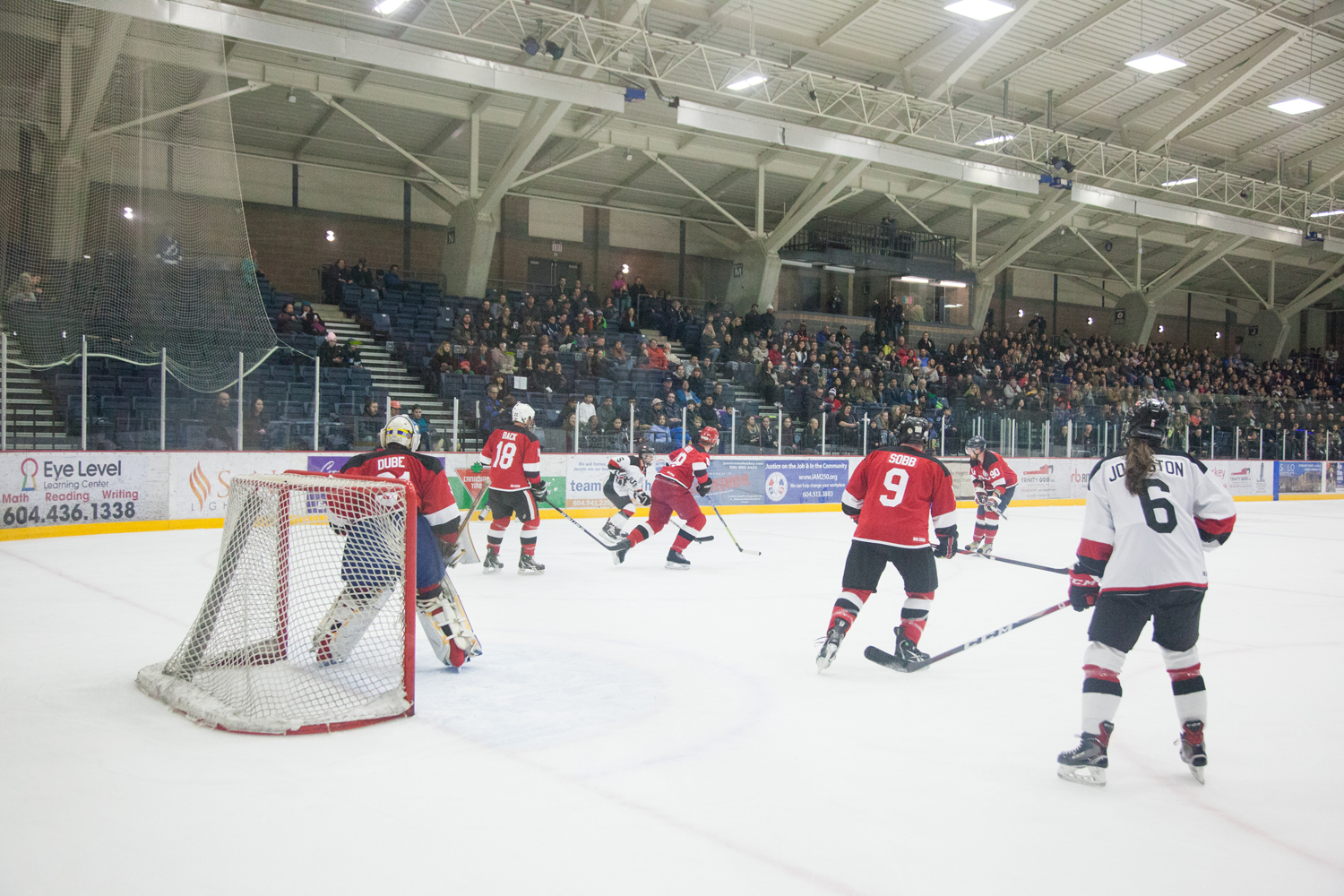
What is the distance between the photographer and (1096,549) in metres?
3.47

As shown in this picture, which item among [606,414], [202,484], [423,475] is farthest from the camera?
[606,414]

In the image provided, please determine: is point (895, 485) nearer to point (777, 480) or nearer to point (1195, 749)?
point (1195, 749)

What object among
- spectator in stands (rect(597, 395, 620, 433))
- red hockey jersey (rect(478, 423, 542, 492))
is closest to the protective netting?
red hockey jersey (rect(478, 423, 542, 492))

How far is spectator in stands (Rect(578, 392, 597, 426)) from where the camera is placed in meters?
13.5

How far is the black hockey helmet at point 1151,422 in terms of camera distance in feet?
11.3

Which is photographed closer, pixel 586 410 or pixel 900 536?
pixel 900 536

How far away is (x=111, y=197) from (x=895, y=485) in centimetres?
807

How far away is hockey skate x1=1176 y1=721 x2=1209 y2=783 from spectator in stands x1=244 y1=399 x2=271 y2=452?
10.1 metres

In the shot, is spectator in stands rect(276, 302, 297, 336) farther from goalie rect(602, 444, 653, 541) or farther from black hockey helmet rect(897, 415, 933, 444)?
black hockey helmet rect(897, 415, 933, 444)

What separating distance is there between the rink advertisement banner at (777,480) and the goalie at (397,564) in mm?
9254

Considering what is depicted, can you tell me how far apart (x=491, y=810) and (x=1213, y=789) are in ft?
7.42

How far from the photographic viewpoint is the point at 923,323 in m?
24.9

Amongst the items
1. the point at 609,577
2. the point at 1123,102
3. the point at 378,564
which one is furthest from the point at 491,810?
the point at 1123,102

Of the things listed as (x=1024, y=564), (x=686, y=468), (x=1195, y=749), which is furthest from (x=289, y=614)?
(x=1024, y=564)
